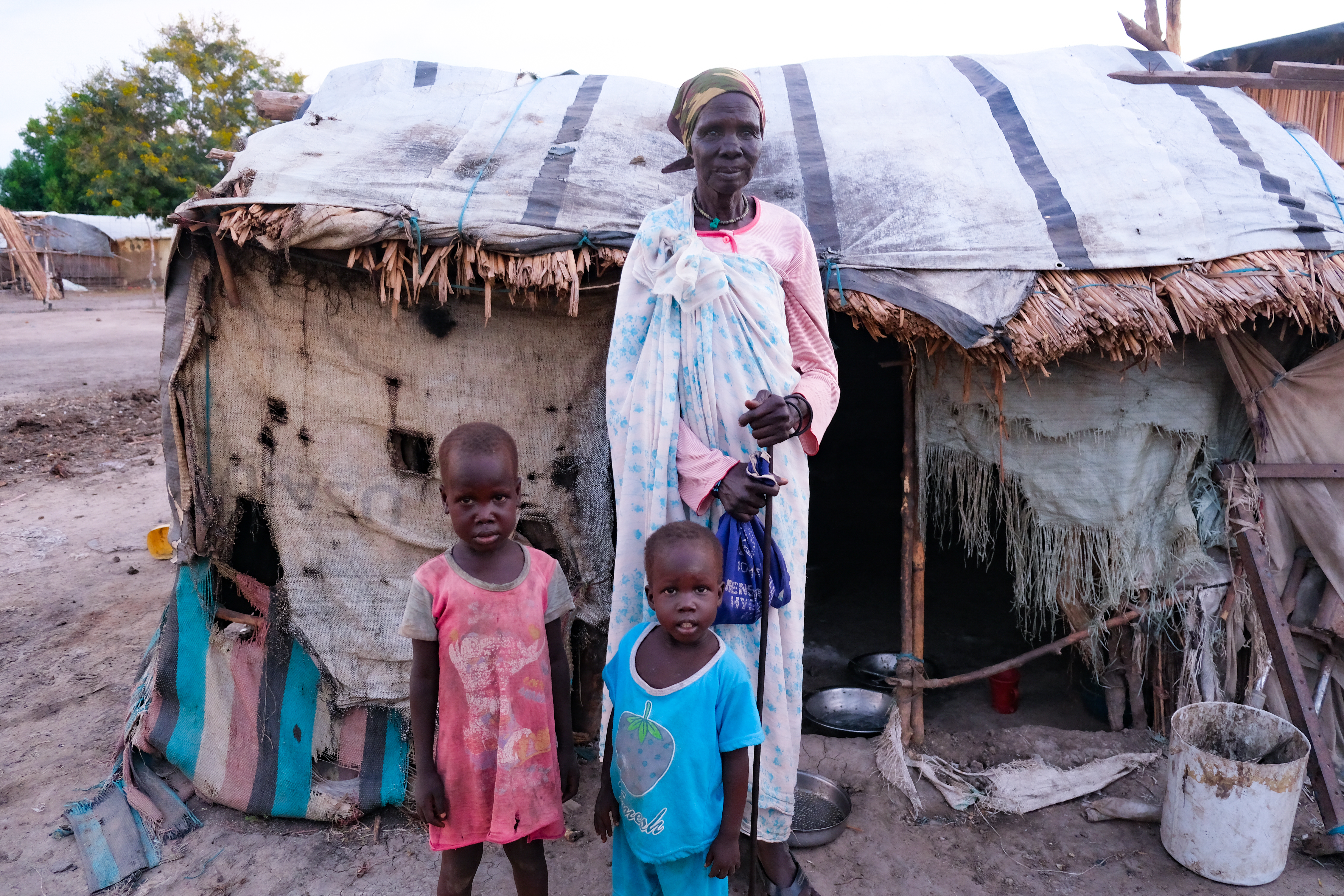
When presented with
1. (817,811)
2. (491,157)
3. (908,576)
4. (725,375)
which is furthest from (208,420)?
(908,576)

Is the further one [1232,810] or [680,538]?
[1232,810]

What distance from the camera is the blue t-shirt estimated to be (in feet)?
6.03

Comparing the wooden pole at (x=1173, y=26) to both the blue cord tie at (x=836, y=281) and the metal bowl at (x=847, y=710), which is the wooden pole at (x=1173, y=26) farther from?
the metal bowl at (x=847, y=710)

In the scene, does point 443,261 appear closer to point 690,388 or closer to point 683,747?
point 690,388

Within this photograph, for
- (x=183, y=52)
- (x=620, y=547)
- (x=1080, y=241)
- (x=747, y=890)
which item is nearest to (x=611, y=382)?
(x=620, y=547)

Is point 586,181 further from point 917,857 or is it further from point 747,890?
point 917,857

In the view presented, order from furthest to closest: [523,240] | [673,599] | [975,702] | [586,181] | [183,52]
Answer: [183,52] < [975,702] < [586,181] < [523,240] < [673,599]

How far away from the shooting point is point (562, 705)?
202 cm

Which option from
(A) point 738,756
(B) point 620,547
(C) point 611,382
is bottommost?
(A) point 738,756

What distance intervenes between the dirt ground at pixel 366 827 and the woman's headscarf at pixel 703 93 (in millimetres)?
2201

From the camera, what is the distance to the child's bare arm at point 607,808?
195 centimetres

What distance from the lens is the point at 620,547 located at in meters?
2.24

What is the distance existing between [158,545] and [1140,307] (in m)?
5.31

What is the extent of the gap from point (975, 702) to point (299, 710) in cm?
288
